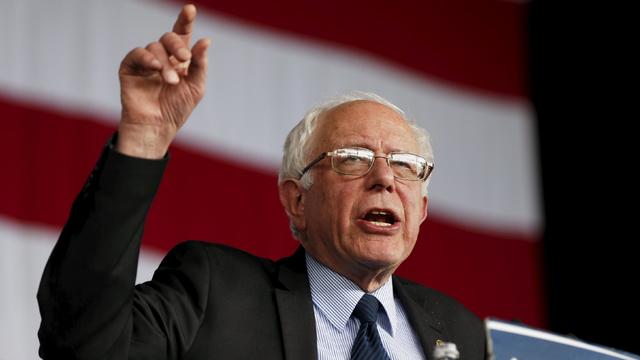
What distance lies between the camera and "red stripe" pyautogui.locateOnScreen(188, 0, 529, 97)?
4.59 meters

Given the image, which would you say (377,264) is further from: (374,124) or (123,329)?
(123,329)

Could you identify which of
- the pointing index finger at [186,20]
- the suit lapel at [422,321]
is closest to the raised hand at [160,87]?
the pointing index finger at [186,20]

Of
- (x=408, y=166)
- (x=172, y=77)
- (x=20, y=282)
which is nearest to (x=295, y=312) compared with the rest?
(x=408, y=166)

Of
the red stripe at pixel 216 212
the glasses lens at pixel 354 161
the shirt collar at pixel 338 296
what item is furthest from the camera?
the red stripe at pixel 216 212

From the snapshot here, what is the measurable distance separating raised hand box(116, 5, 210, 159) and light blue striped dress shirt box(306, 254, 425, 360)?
650mm

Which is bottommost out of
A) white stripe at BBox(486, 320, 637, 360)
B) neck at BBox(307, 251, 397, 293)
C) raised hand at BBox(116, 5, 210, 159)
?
neck at BBox(307, 251, 397, 293)

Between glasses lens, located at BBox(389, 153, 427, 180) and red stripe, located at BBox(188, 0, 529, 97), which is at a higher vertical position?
red stripe, located at BBox(188, 0, 529, 97)

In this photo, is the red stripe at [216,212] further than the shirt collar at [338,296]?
Yes

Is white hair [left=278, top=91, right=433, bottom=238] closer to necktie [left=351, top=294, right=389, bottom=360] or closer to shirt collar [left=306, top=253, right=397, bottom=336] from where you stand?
shirt collar [left=306, top=253, right=397, bottom=336]

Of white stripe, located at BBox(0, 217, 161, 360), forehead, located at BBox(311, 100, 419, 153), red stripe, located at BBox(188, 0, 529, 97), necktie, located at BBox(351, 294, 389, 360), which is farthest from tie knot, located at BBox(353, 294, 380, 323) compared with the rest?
red stripe, located at BBox(188, 0, 529, 97)

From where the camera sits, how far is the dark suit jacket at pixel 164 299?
1.68m

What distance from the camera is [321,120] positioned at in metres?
2.49

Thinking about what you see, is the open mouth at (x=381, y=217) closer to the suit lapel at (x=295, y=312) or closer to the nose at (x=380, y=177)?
the nose at (x=380, y=177)

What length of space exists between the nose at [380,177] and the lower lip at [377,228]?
84 millimetres
